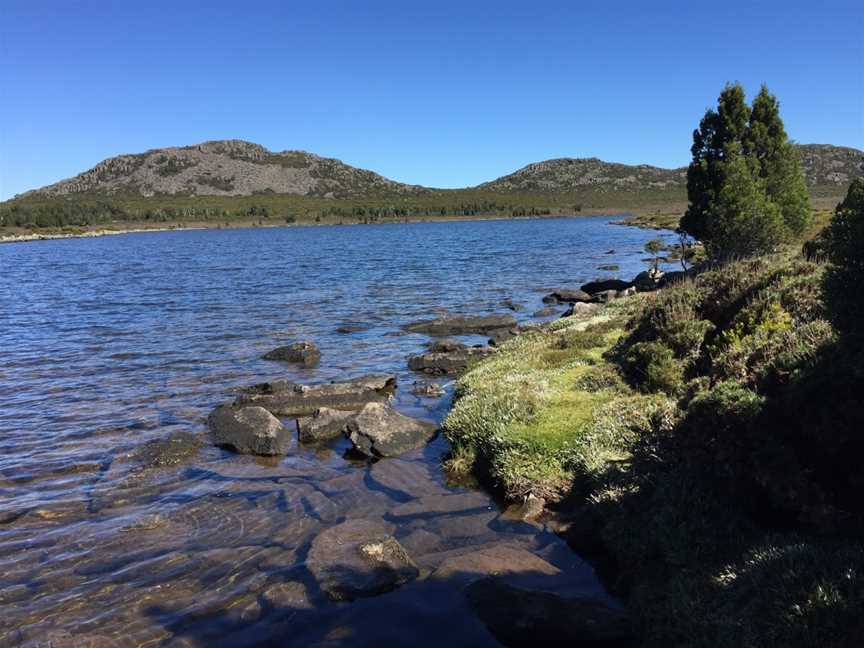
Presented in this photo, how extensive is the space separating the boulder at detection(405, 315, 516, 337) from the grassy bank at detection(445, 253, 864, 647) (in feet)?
46.3

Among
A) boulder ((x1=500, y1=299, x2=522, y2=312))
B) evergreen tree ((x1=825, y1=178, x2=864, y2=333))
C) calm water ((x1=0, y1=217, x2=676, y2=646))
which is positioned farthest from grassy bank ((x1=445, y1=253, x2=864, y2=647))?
boulder ((x1=500, y1=299, x2=522, y2=312))

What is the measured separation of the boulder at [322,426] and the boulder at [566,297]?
24.5 meters

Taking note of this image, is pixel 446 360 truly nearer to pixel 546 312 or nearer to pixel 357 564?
pixel 357 564

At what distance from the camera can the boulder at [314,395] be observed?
56.6 feet

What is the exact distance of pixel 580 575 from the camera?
8.03 metres

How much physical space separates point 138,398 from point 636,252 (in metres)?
65.1

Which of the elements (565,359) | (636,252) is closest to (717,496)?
(565,359)

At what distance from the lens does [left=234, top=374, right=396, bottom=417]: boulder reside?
17.2 meters

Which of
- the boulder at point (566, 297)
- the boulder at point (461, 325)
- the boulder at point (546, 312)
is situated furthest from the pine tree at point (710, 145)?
the boulder at point (461, 325)

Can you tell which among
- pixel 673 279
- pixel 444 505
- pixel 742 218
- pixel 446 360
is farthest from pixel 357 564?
pixel 742 218

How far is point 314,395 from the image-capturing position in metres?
17.8

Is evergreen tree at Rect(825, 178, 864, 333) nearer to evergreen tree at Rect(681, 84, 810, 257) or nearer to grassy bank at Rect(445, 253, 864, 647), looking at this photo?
grassy bank at Rect(445, 253, 864, 647)

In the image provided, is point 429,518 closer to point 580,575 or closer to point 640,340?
point 580,575

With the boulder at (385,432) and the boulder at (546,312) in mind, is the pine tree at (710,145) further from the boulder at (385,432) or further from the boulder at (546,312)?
the boulder at (385,432)
